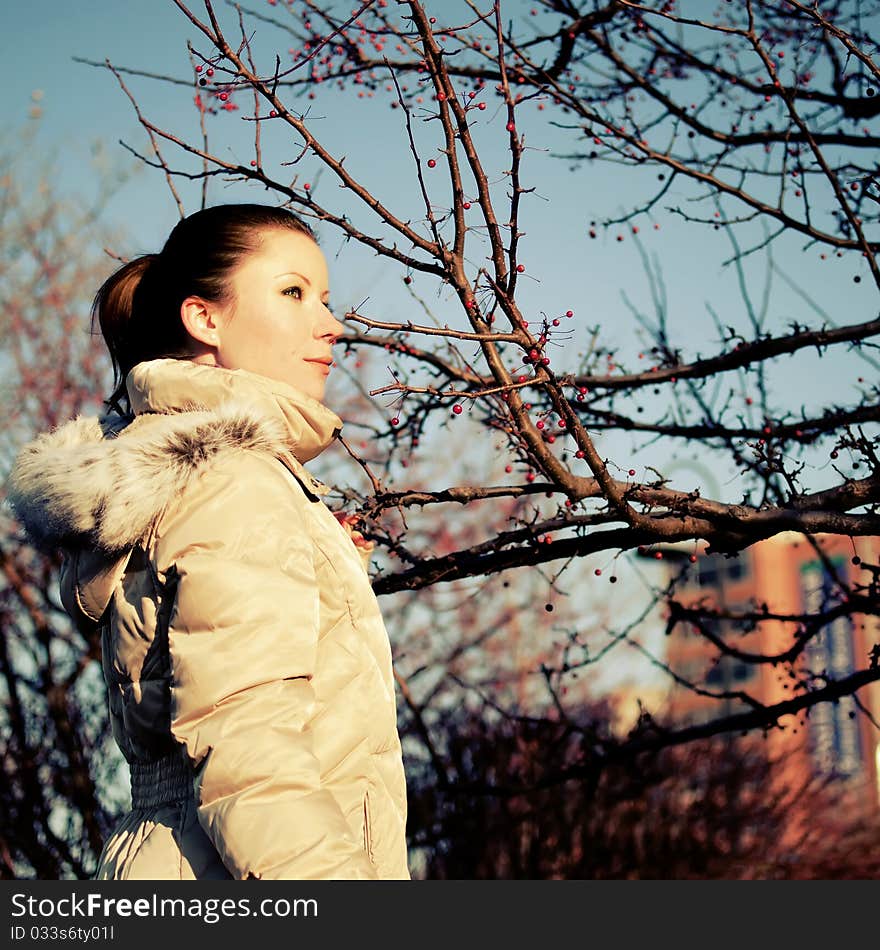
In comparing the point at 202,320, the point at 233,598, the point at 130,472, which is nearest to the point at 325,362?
the point at 202,320

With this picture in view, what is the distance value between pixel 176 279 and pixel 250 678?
3.02ft

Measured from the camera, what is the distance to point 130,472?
169 centimetres

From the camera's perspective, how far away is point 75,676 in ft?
21.5

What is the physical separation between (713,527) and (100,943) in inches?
66.1

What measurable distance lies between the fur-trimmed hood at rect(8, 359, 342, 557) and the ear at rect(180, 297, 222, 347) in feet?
0.60

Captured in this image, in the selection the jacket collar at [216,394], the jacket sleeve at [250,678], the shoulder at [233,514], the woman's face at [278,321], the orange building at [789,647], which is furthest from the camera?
the orange building at [789,647]

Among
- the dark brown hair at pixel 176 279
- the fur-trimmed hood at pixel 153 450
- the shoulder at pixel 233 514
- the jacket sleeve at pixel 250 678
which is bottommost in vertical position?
the jacket sleeve at pixel 250 678

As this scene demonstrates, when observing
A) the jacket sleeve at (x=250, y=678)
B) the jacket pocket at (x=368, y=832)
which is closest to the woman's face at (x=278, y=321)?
the jacket sleeve at (x=250, y=678)

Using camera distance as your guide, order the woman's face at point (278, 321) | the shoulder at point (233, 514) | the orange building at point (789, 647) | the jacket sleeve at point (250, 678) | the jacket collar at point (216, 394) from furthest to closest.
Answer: the orange building at point (789, 647) < the woman's face at point (278, 321) < the jacket collar at point (216, 394) < the shoulder at point (233, 514) < the jacket sleeve at point (250, 678)

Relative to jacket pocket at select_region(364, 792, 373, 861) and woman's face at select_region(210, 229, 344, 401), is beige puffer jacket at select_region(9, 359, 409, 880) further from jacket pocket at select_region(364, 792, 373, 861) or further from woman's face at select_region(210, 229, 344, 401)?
woman's face at select_region(210, 229, 344, 401)

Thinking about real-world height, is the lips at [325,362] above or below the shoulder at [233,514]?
above

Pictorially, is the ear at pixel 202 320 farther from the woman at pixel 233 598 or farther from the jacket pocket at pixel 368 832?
the jacket pocket at pixel 368 832

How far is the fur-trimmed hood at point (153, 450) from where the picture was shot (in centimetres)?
167

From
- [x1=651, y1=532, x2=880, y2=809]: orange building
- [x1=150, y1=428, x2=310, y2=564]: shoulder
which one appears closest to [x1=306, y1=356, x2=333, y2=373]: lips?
[x1=150, y1=428, x2=310, y2=564]: shoulder
